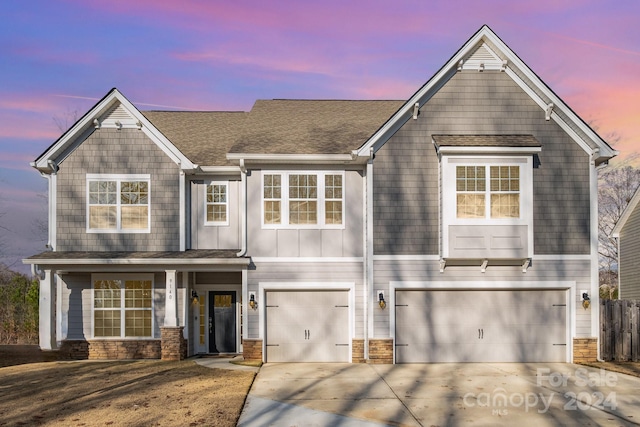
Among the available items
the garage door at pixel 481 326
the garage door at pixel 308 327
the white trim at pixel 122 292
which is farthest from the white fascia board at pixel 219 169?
the garage door at pixel 481 326

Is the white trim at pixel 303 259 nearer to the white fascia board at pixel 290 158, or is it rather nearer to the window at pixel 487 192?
the white fascia board at pixel 290 158

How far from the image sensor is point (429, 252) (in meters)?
18.4

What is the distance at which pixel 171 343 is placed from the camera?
1888 cm

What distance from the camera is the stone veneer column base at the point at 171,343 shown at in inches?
742

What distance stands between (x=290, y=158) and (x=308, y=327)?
475cm

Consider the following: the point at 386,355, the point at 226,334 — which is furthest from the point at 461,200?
the point at 226,334

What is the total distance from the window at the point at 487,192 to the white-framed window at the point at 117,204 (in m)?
8.96

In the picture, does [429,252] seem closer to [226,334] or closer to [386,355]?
[386,355]

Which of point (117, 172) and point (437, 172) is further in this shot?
point (117, 172)

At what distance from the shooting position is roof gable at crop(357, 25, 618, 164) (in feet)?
59.9

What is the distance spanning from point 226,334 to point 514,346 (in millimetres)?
8552

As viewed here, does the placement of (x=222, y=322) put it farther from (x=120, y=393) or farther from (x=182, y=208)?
(x=120, y=393)

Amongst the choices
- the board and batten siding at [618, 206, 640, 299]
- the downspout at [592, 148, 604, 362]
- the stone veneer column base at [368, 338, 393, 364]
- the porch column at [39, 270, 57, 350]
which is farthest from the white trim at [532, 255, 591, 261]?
the porch column at [39, 270, 57, 350]

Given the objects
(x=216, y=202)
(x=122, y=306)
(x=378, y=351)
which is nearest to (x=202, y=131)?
(x=216, y=202)
